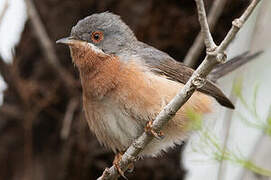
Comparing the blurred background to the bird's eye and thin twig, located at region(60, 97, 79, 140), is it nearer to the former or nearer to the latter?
thin twig, located at region(60, 97, 79, 140)

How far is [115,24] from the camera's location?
598 centimetres

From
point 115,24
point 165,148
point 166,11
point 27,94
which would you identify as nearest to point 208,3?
point 166,11

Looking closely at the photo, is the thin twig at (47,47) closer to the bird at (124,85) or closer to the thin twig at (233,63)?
the bird at (124,85)

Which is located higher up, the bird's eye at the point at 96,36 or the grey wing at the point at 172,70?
the bird's eye at the point at 96,36

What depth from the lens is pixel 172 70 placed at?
5.91 m

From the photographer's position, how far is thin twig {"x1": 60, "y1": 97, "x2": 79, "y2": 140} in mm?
6594

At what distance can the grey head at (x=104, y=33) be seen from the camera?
573 cm

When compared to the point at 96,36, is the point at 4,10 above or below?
above

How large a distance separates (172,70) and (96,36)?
94cm

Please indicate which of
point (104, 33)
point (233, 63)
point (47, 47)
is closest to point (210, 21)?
point (233, 63)

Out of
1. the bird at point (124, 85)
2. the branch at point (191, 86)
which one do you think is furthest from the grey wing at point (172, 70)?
the branch at point (191, 86)

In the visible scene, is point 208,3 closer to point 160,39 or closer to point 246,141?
point 160,39

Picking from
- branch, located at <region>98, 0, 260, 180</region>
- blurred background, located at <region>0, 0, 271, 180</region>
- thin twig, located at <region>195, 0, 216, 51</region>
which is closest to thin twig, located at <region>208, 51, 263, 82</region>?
blurred background, located at <region>0, 0, 271, 180</region>

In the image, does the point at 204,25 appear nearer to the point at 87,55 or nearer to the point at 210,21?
the point at 87,55
